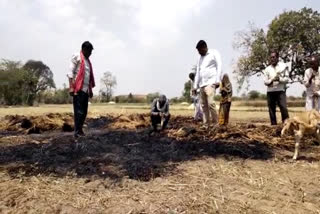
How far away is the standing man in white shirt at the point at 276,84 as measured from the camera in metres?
8.77

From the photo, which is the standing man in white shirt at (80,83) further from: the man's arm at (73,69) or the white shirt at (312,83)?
the white shirt at (312,83)

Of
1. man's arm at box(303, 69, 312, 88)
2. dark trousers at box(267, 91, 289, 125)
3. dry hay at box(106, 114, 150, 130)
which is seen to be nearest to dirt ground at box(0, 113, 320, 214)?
man's arm at box(303, 69, 312, 88)

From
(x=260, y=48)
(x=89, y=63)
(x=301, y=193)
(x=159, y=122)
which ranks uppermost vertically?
(x=260, y=48)

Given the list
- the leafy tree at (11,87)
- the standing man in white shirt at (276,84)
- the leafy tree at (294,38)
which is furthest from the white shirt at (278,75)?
the leafy tree at (11,87)

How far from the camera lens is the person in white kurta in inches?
308

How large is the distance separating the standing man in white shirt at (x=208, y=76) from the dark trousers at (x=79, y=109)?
230 cm

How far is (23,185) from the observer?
15.0 ft

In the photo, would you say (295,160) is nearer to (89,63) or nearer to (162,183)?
(162,183)

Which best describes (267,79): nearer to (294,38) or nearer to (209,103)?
(209,103)

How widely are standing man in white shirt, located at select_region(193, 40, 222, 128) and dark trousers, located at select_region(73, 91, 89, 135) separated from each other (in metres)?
2.30

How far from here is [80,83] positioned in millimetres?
7246

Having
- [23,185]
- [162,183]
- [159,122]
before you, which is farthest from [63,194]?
[159,122]

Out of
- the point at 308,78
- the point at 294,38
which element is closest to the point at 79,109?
the point at 308,78

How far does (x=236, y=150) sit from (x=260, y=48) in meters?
24.9
